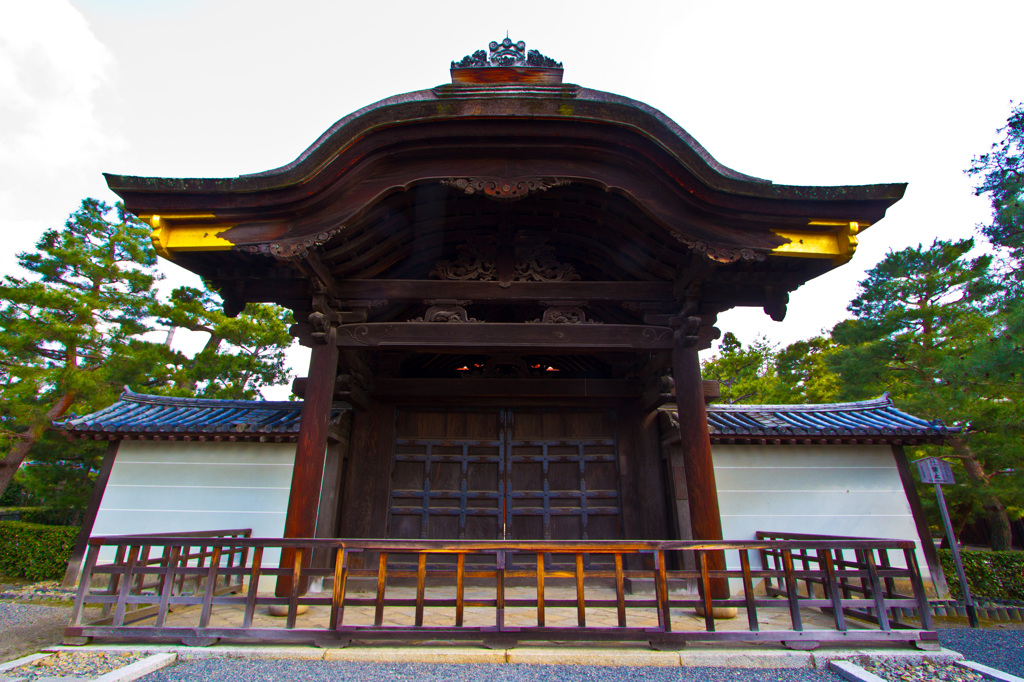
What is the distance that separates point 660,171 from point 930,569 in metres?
8.06

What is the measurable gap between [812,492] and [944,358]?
9060 mm

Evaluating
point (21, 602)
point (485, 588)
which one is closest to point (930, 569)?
point (485, 588)

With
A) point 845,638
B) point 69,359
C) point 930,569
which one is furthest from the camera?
point 69,359

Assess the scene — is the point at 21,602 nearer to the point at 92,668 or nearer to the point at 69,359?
the point at 92,668

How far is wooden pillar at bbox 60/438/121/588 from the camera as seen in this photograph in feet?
27.4

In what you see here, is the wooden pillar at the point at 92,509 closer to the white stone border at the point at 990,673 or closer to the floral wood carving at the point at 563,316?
the floral wood carving at the point at 563,316

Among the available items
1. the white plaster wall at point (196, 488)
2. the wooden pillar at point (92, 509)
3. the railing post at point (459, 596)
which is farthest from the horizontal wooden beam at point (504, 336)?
the wooden pillar at point (92, 509)

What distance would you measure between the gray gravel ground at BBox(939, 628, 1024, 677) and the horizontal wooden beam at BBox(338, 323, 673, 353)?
481cm

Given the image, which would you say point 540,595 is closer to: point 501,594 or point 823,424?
point 501,594

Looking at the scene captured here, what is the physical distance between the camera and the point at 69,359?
51.1 feet

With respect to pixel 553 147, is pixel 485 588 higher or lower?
lower

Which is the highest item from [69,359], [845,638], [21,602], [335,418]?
[69,359]

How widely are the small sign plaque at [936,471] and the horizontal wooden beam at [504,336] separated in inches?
248

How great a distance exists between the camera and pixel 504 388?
7.82 m
